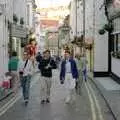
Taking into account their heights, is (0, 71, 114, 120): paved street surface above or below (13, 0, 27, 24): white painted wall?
below

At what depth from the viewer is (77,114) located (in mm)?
15695

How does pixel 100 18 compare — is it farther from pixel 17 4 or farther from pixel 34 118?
pixel 34 118

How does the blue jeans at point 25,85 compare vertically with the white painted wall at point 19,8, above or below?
below

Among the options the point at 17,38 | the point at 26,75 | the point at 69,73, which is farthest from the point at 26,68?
the point at 17,38

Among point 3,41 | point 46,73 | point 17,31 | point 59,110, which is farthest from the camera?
point 17,31

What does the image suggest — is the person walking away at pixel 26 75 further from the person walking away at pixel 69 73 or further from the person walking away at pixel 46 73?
the person walking away at pixel 69 73

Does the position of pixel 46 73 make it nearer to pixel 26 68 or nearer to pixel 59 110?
pixel 26 68

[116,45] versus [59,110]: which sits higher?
[116,45]

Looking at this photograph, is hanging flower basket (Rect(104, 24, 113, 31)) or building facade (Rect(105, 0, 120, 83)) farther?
hanging flower basket (Rect(104, 24, 113, 31))

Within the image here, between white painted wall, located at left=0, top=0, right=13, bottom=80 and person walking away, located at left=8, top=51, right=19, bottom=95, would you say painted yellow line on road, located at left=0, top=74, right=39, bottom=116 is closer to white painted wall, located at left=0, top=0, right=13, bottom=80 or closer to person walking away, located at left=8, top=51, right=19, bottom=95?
person walking away, located at left=8, top=51, right=19, bottom=95

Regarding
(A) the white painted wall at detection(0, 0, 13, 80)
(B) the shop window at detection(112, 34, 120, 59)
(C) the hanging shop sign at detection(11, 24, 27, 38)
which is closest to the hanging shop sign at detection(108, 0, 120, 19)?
(B) the shop window at detection(112, 34, 120, 59)

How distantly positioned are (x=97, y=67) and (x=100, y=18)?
11.8 ft

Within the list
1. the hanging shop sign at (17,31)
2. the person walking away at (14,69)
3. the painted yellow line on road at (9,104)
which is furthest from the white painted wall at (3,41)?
the painted yellow line on road at (9,104)

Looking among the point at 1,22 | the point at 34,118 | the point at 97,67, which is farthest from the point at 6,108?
the point at 97,67
